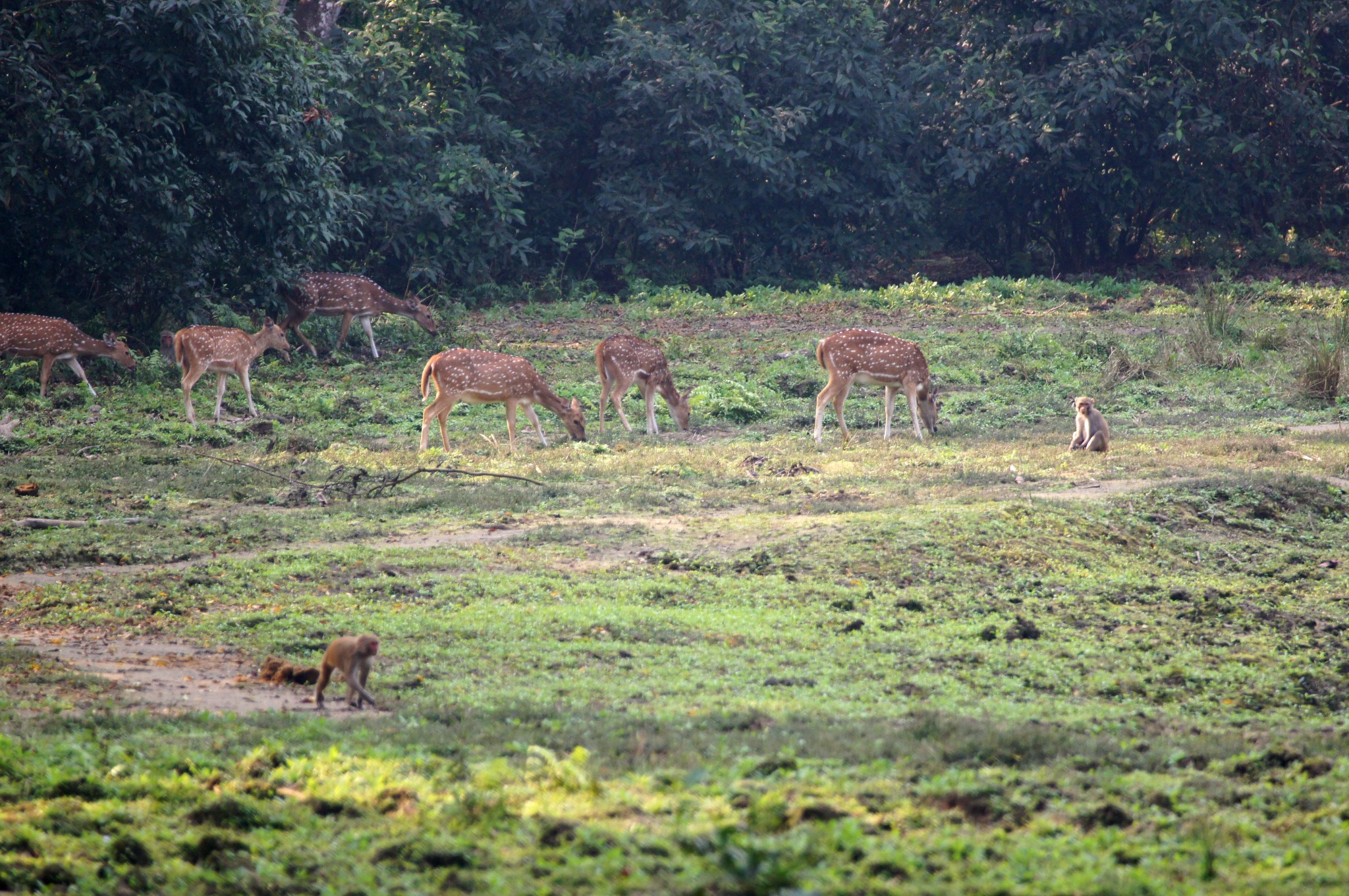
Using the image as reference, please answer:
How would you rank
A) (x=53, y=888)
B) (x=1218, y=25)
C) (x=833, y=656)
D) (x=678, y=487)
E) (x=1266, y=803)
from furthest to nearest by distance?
(x=1218, y=25) → (x=678, y=487) → (x=833, y=656) → (x=1266, y=803) → (x=53, y=888)

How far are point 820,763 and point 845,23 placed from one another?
25.6 m

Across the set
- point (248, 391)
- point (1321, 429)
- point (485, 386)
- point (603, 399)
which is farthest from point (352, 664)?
point (1321, 429)

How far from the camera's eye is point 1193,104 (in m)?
27.7

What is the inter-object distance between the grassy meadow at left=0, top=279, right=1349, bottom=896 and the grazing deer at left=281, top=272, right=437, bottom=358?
3.23 m

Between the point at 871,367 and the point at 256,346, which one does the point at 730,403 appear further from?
the point at 256,346

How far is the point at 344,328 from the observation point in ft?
71.3

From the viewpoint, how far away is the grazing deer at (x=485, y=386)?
15.3 m

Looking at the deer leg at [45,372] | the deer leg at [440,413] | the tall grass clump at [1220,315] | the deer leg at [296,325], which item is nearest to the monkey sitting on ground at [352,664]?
the deer leg at [440,413]

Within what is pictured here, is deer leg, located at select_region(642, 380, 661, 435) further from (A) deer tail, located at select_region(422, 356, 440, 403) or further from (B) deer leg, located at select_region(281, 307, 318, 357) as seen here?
(B) deer leg, located at select_region(281, 307, 318, 357)

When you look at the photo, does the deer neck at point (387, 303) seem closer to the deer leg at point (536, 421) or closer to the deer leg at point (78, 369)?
the deer leg at point (78, 369)

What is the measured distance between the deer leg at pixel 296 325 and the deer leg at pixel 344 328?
0.39m

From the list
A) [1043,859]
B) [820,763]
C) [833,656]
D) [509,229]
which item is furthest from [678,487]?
[509,229]

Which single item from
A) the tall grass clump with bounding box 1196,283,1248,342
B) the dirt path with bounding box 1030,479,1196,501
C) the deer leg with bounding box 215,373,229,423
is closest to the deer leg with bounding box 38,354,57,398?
the deer leg with bounding box 215,373,229,423

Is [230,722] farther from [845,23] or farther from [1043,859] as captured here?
[845,23]
